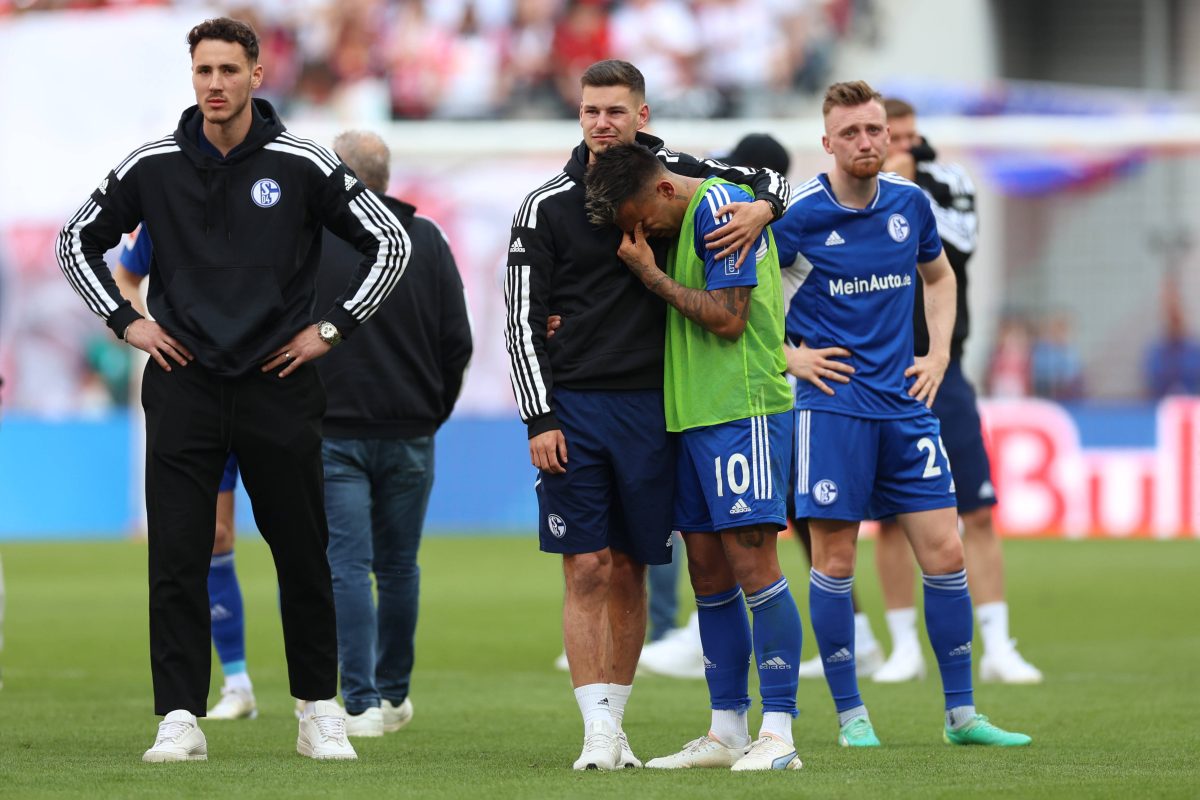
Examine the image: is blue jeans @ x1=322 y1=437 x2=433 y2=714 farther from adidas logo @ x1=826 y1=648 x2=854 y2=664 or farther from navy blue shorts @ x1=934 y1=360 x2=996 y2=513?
navy blue shorts @ x1=934 y1=360 x2=996 y2=513

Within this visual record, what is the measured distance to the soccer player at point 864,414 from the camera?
6.57 m

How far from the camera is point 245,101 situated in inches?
235

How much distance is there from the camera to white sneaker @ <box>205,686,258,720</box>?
7.72 metres

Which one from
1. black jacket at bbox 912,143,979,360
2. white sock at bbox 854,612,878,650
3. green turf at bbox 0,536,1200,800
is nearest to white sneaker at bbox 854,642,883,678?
white sock at bbox 854,612,878,650

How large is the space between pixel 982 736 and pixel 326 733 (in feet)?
7.18

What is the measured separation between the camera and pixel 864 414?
6590 mm

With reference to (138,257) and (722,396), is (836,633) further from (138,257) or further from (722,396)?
(138,257)

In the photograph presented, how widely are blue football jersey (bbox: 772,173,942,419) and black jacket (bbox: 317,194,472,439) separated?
5.02ft

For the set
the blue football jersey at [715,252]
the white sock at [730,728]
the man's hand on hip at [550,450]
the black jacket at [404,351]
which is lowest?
the white sock at [730,728]

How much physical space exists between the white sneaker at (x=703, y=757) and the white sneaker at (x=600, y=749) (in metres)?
0.17

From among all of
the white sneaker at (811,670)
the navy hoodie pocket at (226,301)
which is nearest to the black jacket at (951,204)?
the white sneaker at (811,670)

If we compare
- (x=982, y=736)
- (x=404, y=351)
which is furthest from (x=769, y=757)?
(x=404, y=351)

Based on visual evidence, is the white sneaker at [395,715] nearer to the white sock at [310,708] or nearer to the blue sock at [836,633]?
the white sock at [310,708]

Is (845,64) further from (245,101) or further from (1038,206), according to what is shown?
(245,101)
